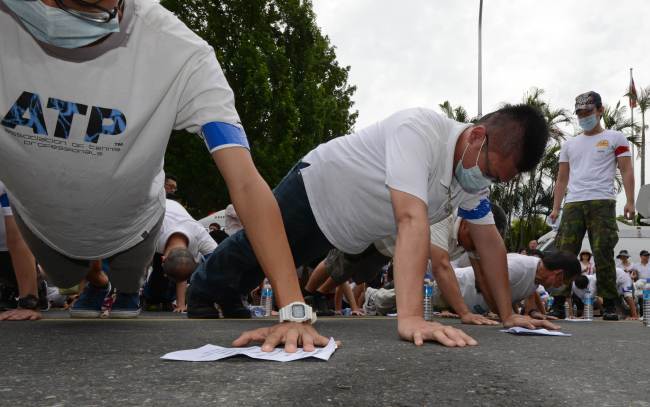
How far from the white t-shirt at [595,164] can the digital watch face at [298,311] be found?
15.6 ft

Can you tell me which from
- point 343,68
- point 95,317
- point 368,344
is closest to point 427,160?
point 368,344

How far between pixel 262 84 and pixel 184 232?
12.0m

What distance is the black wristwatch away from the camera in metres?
3.93

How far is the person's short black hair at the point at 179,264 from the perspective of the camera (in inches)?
194

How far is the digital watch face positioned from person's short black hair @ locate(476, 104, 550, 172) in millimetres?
1297

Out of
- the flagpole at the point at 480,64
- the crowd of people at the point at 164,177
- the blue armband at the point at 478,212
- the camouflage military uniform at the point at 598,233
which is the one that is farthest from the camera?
the flagpole at the point at 480,64

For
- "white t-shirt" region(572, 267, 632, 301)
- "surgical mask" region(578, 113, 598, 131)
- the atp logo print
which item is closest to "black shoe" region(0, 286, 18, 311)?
the atp logo print

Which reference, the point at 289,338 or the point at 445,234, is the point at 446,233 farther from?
the point at 289,338

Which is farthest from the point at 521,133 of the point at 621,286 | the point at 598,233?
the point at 621,286

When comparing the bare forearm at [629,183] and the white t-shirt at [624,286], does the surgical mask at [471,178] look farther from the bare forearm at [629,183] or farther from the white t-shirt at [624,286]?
the white t-shirt at [624,286]

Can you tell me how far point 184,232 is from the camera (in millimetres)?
5363

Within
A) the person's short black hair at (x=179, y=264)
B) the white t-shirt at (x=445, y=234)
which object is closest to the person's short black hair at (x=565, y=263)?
the white t-shirt at (x=445, y=234)

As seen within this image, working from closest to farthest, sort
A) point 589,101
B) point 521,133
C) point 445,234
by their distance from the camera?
point 521,133 → point 445,234 → point 589,101

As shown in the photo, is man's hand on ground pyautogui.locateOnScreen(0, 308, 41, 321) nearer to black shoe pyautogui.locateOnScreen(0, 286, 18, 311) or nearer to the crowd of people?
the crowd of people
